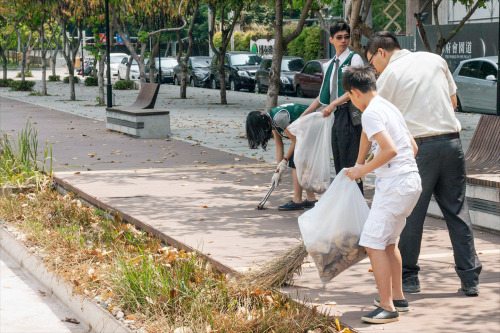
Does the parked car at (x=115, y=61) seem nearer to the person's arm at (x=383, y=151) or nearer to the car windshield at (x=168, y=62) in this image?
the car windshield at (x=168, y=62)

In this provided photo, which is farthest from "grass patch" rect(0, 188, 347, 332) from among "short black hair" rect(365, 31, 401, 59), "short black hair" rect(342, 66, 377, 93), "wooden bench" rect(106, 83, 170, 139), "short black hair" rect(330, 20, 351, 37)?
"wooden bench" rect(106, 83, 170, 139)

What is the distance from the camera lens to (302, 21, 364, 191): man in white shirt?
7.23 meters

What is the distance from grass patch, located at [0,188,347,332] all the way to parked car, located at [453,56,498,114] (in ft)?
50.3

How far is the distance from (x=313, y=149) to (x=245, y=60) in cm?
2910

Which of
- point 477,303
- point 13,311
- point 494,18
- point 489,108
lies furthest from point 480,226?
point 494,18

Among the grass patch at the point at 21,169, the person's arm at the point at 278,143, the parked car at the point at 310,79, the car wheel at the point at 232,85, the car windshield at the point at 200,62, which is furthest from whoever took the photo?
the car windshield at the point at 200,62

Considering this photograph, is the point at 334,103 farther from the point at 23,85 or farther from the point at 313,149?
the point at 23,85

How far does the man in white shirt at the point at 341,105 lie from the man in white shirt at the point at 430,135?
1798mm

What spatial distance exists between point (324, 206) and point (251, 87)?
2983cm

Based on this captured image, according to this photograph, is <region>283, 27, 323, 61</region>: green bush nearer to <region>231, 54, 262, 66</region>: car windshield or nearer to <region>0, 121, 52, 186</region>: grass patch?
<region>231, 54, 262, 66</region>: car windshield

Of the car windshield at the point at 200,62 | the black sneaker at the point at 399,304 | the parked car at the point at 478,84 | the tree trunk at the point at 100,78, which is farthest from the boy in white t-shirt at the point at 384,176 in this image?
the car windshield at the point at 200,62

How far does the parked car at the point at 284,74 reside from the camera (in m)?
30.7

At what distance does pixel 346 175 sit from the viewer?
15.8 ft

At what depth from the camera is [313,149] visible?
301 inches
